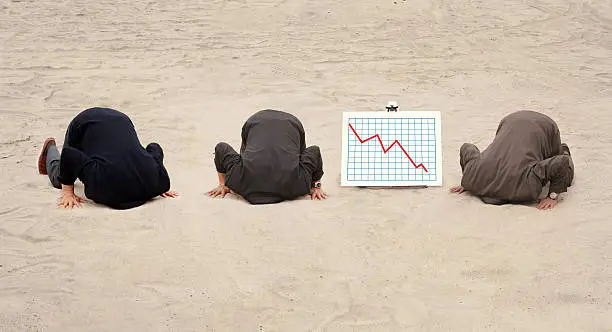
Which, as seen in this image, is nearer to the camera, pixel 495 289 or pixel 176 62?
pixel 495 289

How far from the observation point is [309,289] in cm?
579

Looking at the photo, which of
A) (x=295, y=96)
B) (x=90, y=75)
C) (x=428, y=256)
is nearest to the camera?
(x=428, y=256)

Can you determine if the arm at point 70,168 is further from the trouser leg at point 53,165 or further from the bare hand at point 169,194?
the bare hand at point 169,194

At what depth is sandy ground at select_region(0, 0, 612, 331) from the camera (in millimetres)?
5645

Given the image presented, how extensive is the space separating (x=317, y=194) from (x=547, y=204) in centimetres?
158

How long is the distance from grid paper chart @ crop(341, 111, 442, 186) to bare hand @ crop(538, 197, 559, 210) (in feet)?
2.61

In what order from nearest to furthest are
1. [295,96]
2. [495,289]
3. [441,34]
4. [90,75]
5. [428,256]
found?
[495,289] < [428,256] < [295,96] < [90,75] < [441,34]

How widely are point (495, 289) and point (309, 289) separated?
106 centimetres

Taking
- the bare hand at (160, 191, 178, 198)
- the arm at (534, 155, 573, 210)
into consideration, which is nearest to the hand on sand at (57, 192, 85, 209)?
the bare hand at (160, 191, 178, 198)

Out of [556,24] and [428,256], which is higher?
[556,24]

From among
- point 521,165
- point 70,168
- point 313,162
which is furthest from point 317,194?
point 70,168

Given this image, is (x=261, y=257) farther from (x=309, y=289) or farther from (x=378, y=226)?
(x=378, y=226)

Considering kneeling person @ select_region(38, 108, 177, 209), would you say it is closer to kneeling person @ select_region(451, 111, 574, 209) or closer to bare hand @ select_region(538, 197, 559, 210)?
kneeling person @ select_region(451, 111, 574, 209)

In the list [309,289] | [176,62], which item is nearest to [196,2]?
[176,62]
